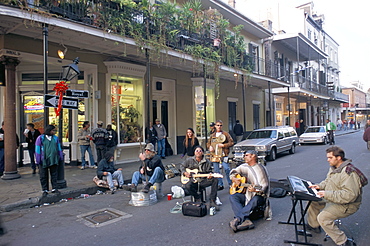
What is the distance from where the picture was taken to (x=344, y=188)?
3.63 m

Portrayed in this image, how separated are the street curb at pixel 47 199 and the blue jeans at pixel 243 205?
423 cm

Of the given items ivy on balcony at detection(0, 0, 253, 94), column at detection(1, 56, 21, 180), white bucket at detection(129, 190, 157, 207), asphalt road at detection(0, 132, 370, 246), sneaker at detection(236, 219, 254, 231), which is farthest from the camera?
column at detection(1, 56, 21, 180)

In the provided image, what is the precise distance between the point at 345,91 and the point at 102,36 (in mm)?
62030

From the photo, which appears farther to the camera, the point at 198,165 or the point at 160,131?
the point at 160,131

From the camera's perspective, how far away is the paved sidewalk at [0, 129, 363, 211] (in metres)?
6.32

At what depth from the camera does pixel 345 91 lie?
193 ft

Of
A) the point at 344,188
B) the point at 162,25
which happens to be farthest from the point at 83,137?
the point at 344,188

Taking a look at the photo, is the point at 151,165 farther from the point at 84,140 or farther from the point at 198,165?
the point at 84,140

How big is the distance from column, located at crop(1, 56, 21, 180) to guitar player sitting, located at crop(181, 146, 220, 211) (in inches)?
216

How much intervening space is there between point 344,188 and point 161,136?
8.98 metres

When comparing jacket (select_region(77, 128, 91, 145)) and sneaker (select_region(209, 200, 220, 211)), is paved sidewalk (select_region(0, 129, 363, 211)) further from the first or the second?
sneaker (select_region(209, 200, 220, 211))

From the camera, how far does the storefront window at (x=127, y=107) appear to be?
36.8 ft

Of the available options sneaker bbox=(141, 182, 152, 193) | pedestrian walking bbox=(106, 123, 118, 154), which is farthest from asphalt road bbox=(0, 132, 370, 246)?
pedestrian walking bbox=(106, 123, 118, 154)

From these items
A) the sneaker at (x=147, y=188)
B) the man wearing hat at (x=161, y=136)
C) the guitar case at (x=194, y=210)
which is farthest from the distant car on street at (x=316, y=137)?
the guitar case at (x=194, y=210)
